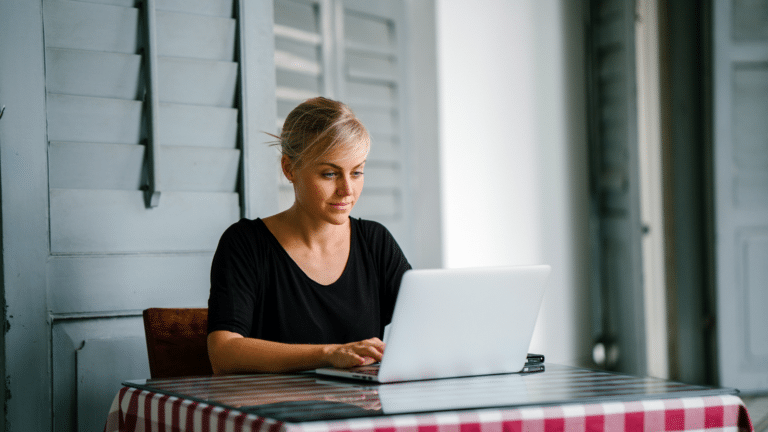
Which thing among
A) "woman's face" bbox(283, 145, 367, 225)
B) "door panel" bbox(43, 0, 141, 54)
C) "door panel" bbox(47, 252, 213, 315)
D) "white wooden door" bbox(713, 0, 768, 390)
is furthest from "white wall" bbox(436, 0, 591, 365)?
"woman's face" bbox(283, 145, 367, 225)

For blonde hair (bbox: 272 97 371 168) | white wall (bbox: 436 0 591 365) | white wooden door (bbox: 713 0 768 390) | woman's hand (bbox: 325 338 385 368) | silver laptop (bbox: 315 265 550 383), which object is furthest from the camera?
white wooden door (bbox: 713 0 768 390)

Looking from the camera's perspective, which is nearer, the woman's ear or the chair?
the chair

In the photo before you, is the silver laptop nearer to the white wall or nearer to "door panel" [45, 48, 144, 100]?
"door panel" [45, 48, 144, 100]

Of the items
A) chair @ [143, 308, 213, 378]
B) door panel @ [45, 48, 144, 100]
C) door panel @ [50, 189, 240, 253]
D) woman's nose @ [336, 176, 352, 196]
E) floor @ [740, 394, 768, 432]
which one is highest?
door panel @ [45, 48, 144, 100]

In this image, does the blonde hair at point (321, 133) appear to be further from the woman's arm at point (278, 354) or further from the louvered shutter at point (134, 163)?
the louvered shutter at point (134, 163)

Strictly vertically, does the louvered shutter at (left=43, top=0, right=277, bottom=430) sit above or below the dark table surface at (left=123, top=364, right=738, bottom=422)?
above

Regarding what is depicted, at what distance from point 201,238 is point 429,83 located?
Result: 1.55m

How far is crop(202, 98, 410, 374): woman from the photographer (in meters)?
1.60

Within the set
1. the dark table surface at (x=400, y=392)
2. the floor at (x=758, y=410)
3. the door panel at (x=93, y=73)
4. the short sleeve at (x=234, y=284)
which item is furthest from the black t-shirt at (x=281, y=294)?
the floor at (x=758, y=410)

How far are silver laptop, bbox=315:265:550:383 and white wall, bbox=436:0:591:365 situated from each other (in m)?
2.06

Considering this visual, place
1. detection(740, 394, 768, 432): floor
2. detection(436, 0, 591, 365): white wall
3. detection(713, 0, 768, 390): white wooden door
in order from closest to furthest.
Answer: detection(740, 394, 768, 432): floor < detection(436, 0, 591, 365): white wall < detection(713, 0, 768, 390): white wooden door

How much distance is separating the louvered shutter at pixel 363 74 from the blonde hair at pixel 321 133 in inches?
43.8

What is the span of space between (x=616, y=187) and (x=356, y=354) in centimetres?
307


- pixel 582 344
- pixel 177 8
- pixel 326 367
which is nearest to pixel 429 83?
pixel 177 8
